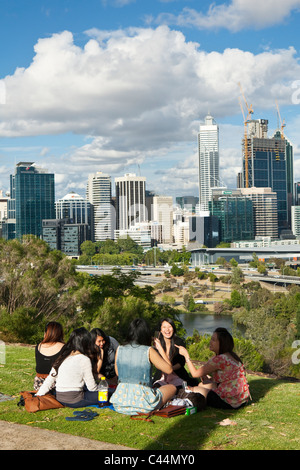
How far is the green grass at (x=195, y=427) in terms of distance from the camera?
485cm

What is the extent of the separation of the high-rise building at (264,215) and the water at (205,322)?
396 ft

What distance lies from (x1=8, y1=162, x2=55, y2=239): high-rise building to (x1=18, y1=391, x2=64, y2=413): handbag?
500 feet

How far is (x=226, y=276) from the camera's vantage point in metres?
86.2

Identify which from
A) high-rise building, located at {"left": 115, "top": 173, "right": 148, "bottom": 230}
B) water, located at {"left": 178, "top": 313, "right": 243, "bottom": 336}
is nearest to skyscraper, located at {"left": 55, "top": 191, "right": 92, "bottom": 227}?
high-rise building, located at {"left": 115, "top": 173, "right": 148, "bottom": 230}

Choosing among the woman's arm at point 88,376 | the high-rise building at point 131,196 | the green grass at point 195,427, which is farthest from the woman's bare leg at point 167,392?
the high-rise building at point 131,196

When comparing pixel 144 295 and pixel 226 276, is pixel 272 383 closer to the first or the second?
pixel 144 295

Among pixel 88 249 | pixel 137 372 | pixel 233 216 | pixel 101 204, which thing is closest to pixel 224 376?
pixel 137 372

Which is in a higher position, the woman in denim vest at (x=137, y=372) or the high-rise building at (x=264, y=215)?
the high-rise building at (x=264, y=215)

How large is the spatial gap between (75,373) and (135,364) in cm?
77

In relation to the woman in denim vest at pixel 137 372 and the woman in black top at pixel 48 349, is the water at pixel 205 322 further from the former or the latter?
the woman in denim vest at pixel 137 372

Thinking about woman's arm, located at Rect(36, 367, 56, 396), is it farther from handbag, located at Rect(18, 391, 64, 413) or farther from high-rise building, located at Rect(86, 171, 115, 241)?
high-rise building, located at Rect(86, 171, 115, 241)

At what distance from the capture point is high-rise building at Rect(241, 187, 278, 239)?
182m

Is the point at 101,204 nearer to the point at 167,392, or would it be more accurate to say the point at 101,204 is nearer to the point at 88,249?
the point at 88,249
